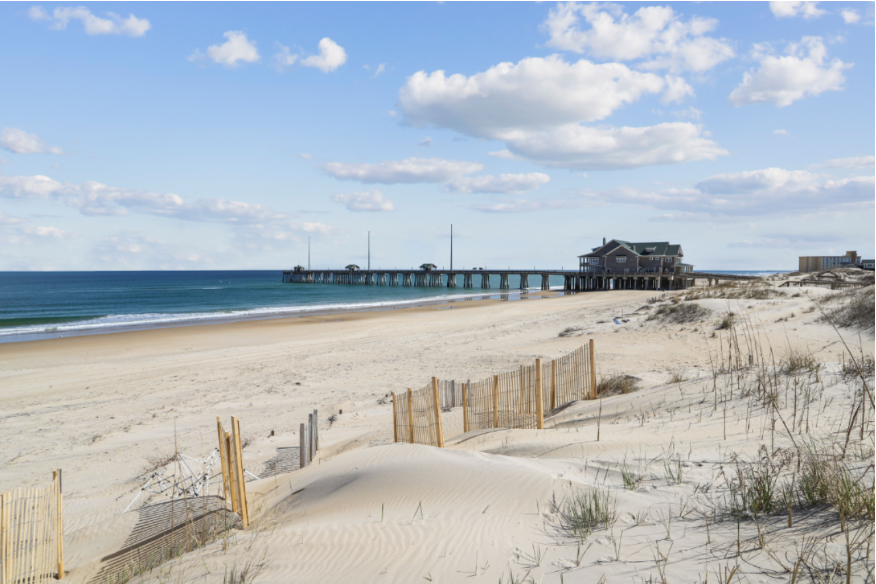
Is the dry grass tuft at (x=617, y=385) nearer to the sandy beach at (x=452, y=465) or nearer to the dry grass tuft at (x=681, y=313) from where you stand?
the sandy beach at (x=452, y=465)

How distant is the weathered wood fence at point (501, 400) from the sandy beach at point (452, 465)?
0.44 metres

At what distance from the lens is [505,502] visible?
168 inches

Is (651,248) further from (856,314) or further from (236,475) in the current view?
(236,475)

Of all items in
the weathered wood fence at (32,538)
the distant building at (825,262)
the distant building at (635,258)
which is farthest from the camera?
the distant building at (825,262)

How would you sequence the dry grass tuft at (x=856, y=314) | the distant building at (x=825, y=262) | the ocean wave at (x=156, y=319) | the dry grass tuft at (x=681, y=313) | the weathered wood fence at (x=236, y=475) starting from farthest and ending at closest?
1. the distant building at (x=825, y=262)
2. the ocean wave at (x=156, y=319)
3. the dry grass tuft at (x=681, y=313)
4. the dry grass tuft at (x=856, y=314)
5. the weathered wood fence at (x=236, y=475)

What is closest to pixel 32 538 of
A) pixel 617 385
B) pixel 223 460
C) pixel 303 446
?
pixel 223 460

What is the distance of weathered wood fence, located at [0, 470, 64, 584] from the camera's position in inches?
159

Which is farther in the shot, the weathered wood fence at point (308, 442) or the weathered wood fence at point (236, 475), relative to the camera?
the weathered wood fence at point (308, 442)

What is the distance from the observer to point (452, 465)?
511cm

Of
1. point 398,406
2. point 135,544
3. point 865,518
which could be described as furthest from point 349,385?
point 865,518

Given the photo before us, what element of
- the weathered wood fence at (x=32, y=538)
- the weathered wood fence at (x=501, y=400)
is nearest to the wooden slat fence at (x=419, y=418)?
the weathered wood fence at (x=501, y=400)

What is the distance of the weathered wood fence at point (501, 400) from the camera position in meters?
7.31

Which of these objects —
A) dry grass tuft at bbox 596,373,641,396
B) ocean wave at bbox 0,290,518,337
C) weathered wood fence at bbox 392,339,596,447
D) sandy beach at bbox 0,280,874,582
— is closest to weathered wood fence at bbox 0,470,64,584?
sandy beach at bbox 0,280,874,582

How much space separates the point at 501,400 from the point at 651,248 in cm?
5990
